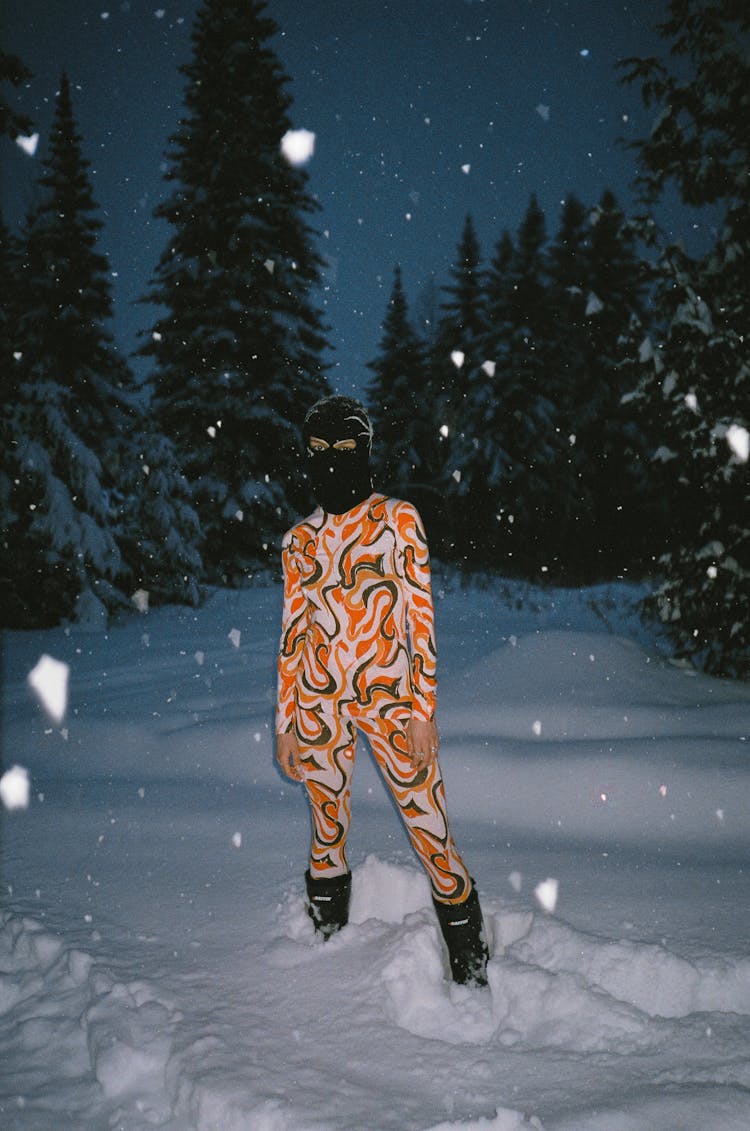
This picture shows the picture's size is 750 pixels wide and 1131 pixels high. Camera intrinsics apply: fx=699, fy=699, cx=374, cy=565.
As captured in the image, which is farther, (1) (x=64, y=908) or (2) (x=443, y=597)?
(2) (x=443, y=597)

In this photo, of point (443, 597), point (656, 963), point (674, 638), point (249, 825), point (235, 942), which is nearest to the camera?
point (656, 963)

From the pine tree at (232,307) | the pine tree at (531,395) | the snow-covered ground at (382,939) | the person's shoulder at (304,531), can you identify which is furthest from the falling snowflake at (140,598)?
the pine tree at (531,395)

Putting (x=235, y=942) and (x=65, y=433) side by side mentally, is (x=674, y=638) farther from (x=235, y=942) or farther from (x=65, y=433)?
(x=65, y=433)

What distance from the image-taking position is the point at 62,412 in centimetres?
1088

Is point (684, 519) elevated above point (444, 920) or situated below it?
above

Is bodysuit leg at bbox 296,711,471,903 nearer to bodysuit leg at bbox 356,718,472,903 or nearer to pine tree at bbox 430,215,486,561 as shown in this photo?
bodysuit leg at bbox 356,718,472,903

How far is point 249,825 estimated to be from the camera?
4145mm

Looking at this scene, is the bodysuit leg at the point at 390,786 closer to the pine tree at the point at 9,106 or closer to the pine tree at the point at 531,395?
the pine tree at the point at 9,106

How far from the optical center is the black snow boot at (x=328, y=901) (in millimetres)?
2889

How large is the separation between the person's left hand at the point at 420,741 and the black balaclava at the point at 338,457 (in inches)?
33.0

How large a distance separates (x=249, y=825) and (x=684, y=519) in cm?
563

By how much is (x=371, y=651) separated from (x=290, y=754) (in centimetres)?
56

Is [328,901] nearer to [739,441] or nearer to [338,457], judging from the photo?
[338,457]

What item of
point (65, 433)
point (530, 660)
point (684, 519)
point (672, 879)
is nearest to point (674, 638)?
point (684, 519)
